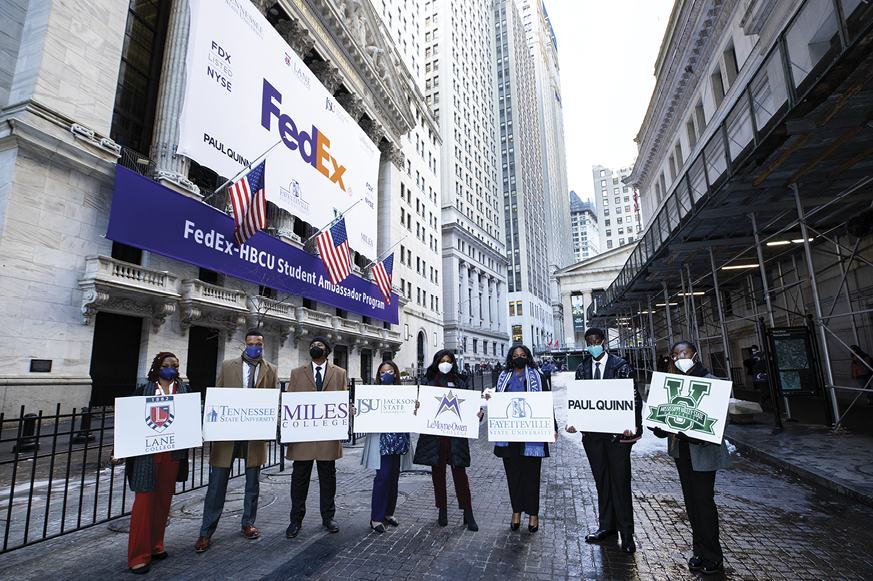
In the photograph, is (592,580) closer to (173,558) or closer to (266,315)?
(173,558)

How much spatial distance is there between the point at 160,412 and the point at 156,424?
0.52 ft

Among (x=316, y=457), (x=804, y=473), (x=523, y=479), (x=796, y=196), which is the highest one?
(x=796, y=196)

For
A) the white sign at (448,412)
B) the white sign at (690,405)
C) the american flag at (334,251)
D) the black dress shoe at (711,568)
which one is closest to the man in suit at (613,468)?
the white sign at (690,405)

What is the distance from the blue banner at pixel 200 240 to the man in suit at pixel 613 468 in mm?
17056

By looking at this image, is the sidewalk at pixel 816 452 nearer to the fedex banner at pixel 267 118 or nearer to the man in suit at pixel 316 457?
the man in suit at pixel 316 457

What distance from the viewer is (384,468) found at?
5.91 metres

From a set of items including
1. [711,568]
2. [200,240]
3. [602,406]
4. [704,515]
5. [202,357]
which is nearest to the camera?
[711,568]

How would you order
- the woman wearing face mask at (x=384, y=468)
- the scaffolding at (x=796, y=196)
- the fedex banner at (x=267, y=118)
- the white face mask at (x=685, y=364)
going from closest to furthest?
the white face mask at (x=685, y=364) → the woman wearing face mask at (x=384, y=468) → the scaffolding at (x=796, y=196) → the fedex banner at (x=267, y=118)

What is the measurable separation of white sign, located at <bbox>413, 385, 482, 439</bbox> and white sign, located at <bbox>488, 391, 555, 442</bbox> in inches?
11.6

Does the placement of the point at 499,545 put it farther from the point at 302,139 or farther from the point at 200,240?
the point at 302,139

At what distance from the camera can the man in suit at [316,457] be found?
5.68 m

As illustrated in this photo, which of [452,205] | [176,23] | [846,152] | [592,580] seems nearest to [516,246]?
[452,205]

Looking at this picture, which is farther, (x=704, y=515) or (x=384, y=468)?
(x=384, y=468)

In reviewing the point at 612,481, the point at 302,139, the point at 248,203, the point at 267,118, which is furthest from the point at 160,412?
the point at 302,139
